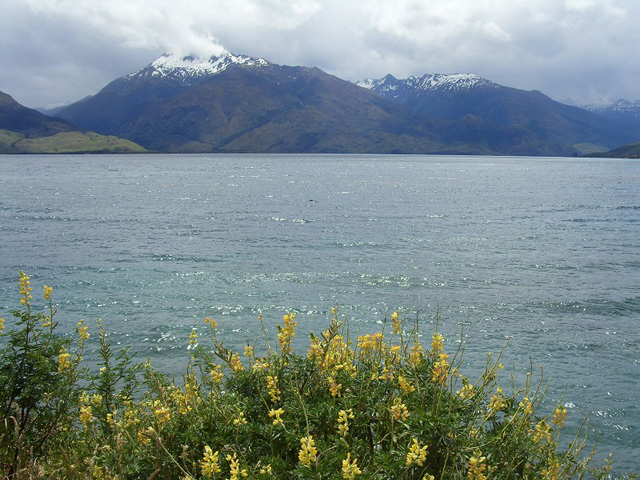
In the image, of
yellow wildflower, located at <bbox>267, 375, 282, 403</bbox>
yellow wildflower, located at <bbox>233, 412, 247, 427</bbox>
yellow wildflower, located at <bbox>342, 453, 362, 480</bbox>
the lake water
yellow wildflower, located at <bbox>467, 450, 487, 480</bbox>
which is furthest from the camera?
the lake water

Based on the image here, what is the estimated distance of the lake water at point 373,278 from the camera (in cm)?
1664

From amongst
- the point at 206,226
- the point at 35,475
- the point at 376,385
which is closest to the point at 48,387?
the point at 35,475

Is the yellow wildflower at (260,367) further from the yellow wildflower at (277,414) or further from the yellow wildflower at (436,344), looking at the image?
the yellow wildflower at (436,344)

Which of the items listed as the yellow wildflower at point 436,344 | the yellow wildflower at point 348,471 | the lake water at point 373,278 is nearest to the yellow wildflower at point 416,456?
the yellow wildflower at point 348,471

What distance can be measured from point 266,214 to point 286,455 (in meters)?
50.6

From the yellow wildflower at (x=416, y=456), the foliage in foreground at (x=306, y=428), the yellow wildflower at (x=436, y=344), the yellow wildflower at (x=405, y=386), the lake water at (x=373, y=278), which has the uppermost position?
the yellow wildflower at (x=436, y=344)

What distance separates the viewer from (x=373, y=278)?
26.8 metres

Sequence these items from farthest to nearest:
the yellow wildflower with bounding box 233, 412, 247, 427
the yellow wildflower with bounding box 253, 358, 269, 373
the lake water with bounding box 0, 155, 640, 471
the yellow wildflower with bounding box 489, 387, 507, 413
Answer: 1. the lake water with bounding box 0, 155, 640, 471
2. the yellow wildflower with bounding box 253, 358, 269, 373
3. the yellow wildflower with bounding box 489, 387, 507, 413
4. the yellow wildflower with bounding box 233, 412, 247, 427

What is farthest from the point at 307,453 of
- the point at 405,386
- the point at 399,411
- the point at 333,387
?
the point at 405,386

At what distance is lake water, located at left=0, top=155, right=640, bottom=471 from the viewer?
54.6ft

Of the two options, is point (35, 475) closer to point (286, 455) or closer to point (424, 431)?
point (286, 455)

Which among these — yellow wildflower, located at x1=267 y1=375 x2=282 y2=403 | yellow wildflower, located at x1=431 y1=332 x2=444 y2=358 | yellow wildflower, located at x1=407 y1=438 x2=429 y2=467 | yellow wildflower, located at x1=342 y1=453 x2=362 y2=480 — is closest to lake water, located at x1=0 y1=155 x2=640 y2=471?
yellow wildflower, located at x1=431 y1=332 x2=444 y2=358

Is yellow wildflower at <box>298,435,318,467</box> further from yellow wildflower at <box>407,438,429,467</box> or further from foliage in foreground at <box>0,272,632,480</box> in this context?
yellow wildflower at <box>407,438,429,467</box>

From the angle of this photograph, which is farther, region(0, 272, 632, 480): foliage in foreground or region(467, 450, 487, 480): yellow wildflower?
region(0, 272, 632, 480): foliage in foreground
